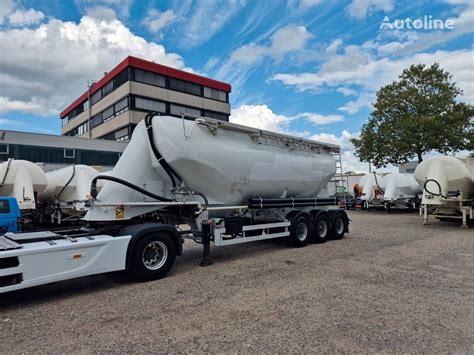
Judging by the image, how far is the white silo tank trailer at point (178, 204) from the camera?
568 centimetres

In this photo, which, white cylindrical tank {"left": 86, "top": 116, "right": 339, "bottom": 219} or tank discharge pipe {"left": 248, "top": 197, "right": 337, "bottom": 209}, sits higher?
white cylindrical tank {"left": 86, "top": 116, "right": 339, "bottom": 219}

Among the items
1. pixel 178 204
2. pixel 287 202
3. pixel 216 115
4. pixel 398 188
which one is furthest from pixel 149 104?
pixel 178 204

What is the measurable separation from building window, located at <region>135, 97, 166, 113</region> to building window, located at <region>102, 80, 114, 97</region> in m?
5.90

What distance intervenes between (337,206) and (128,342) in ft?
32.0

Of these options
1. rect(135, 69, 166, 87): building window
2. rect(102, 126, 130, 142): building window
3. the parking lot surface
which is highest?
rect(135, 69, 166, 87): building window

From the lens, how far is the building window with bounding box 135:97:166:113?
39.7 metres

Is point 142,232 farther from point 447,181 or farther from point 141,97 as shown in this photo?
point 141,97

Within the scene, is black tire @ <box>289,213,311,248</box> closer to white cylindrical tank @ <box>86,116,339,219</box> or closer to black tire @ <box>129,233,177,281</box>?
white cylindrical tank @ <box>86,116,339,219</box>

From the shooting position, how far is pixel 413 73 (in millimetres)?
27391

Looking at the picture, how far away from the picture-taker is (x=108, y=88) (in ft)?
145

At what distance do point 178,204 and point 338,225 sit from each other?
6.47 m

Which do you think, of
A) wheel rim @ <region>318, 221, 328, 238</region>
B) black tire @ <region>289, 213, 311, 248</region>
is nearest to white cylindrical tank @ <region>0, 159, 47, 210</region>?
black tire @ <region>289, 213, 311, 248</region>

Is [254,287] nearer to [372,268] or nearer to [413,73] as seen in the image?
[372,268]

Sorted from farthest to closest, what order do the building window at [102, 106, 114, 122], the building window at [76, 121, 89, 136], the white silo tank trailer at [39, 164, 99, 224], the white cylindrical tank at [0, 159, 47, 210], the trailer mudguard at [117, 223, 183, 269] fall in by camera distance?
1. the building window at [76, 121, 89, 136]
2. the building window at [102, 106, 114, 122]
3. the white silo tank trailer at [39, 164, 99, 224]
4. the white cylindrical tank at [0, 159, 47, 210]
5. the trailer mudguard at [117, 223, 183, 269]
